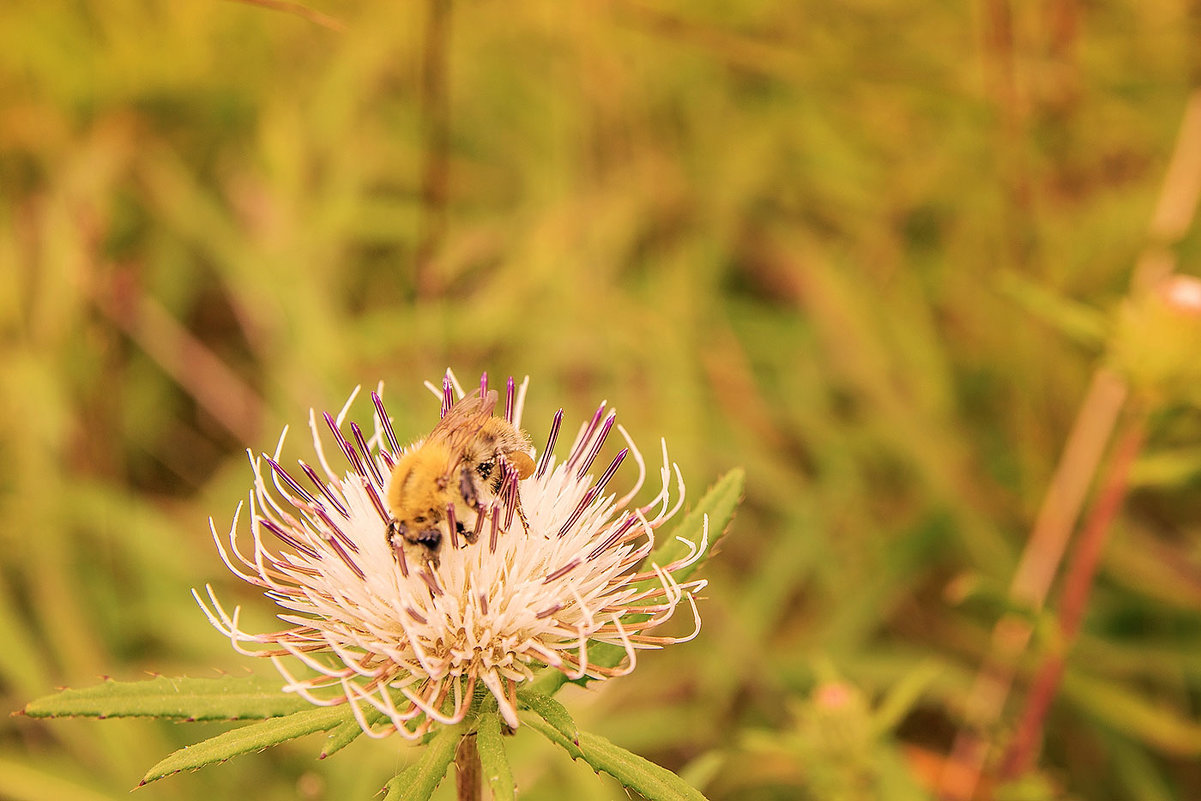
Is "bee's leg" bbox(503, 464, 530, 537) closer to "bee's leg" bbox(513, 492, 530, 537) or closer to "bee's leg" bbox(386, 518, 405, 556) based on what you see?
"bee's leg" bbox(513, 492, 530, 537)

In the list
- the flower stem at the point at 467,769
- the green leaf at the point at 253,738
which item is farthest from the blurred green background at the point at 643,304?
the green leaf at the point at 253,738

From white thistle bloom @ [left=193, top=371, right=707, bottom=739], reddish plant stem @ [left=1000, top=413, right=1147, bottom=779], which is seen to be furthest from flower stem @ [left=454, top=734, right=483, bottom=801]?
reddish plant stem @ [left=1000, top=413, right=1147, bottom=779]

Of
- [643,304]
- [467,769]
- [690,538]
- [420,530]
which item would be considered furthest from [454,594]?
[643,304]

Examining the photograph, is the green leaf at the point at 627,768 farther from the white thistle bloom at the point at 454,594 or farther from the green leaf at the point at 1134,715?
the green leaf at the point at 1134,715

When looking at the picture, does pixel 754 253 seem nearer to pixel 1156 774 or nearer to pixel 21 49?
pixel 1156 774

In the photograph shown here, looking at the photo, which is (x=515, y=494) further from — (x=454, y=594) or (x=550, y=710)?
(x=550, y=710)

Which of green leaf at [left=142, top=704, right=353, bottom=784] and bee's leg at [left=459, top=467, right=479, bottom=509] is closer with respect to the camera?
green leaf at [left=142, top=704, right=353, bottom=784]

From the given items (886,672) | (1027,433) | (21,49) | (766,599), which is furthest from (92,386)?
(1027,433)
